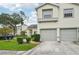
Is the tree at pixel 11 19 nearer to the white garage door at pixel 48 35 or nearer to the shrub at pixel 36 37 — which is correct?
the shrub at pixel 36 37

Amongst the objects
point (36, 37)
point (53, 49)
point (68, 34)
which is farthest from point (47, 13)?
point (53, 49)

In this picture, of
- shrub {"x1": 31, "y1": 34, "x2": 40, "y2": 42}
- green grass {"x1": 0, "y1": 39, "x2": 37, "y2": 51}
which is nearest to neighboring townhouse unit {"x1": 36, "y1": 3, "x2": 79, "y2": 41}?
shrub {"x1": 31, "y1": 34, "x2": 40, "y2": 42}

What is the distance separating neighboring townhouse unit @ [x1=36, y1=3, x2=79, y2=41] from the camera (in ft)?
23.6

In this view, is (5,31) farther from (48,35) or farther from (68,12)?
(68,12)

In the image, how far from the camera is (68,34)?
7.38 m

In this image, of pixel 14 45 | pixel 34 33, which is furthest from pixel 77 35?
pixel 14 45

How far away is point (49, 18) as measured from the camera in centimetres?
731

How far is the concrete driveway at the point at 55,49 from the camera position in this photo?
7156 mm

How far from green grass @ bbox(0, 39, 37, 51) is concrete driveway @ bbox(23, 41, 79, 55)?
170 millimetres

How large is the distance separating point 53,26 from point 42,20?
42cm

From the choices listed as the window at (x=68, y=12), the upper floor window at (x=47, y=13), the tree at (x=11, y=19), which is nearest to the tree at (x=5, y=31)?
the tree at (x=11, y=19)

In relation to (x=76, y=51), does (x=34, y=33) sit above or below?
above

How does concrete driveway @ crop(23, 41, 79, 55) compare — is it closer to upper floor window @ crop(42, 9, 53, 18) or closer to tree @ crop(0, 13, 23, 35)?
upper floor window @ crop(42, 9, 53, 18)
